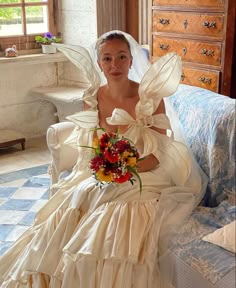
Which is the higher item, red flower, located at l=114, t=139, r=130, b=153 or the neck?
the neck

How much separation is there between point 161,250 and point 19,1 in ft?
10.4

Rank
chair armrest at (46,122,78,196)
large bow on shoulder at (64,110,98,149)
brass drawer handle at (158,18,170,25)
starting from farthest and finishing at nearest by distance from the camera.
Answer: brass drawer handle at (158,18,170,25), chair armrest at (46,122,78,196), large bow on shoulder at (64,110,98,149)

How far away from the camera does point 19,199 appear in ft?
11.1

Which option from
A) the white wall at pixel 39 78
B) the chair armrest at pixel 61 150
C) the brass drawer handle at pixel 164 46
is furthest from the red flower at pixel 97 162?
the white wall at pixel 39 78

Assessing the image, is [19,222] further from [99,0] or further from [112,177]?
[99,0]

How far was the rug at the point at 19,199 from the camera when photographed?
A: 2.92 meters

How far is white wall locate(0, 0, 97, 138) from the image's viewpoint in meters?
4.37

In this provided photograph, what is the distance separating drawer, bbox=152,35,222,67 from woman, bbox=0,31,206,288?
2.09ft

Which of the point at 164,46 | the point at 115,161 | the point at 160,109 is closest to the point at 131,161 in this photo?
the point at 115,161

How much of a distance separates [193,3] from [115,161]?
1449 mm

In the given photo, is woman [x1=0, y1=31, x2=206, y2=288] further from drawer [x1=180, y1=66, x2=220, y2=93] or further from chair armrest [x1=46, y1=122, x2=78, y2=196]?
drawer [x1=180, y1=66, x2=220, y2=93]

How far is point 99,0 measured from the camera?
13.9ft

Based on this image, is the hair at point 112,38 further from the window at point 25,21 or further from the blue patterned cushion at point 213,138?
the window at point 25,21

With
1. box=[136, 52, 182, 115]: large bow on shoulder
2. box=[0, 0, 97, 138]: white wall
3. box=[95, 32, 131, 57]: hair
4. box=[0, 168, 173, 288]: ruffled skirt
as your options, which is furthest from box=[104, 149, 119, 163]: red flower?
box=[0, 0, 97, 138]: white wall
